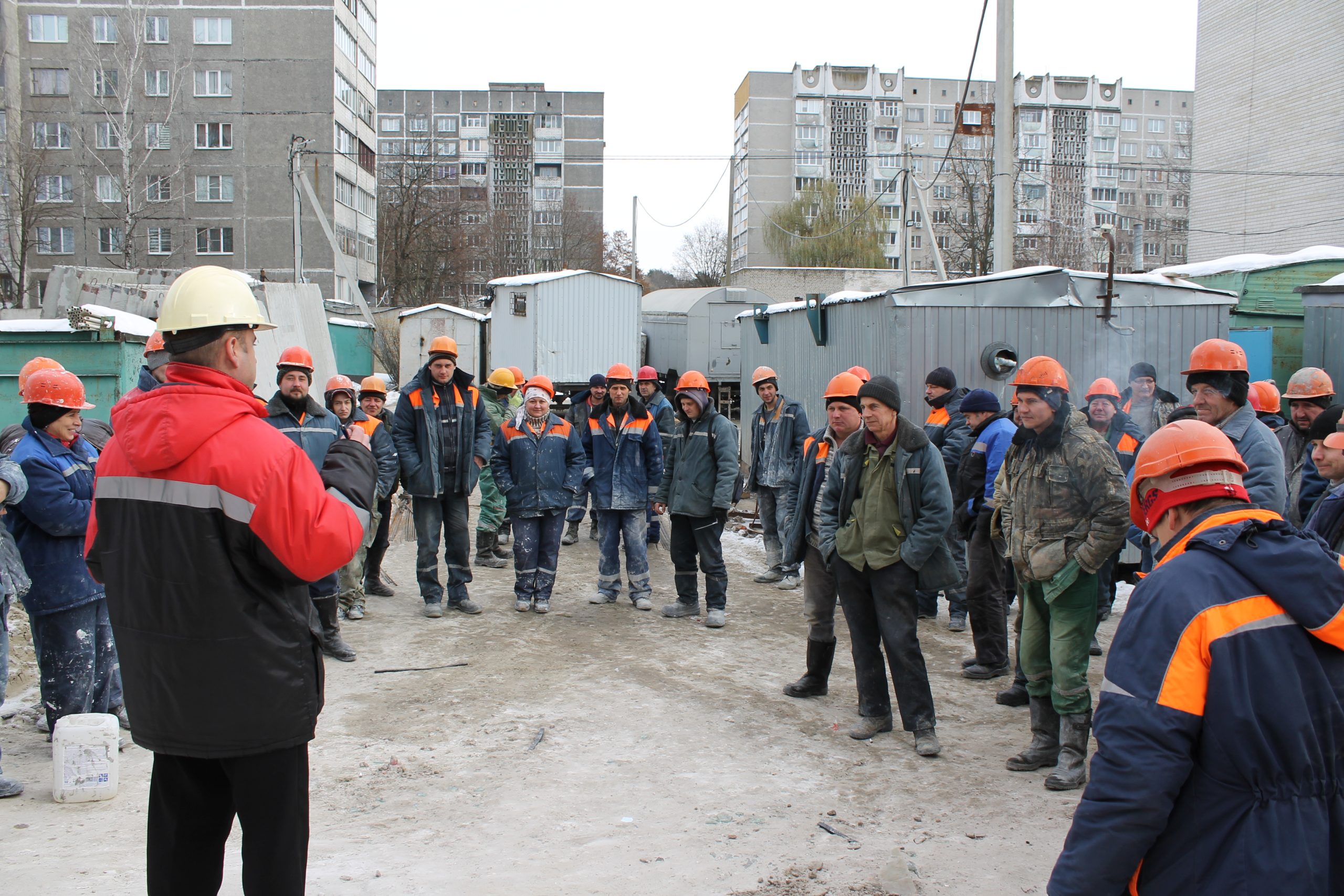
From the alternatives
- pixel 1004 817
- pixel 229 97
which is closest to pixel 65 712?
pixel 1004 817

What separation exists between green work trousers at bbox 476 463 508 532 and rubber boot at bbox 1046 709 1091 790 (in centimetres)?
666

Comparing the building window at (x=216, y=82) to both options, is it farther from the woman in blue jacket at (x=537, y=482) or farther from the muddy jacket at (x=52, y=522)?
the muddy jacket at (x=52, y=522)

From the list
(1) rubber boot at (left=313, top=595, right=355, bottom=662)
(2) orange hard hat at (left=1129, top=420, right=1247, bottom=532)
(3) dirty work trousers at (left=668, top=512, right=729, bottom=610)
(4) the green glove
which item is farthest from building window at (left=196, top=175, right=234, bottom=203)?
(2) orange hard hat at (left=1129, top=420, right=1247, bottom=532)

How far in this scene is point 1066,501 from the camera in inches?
182

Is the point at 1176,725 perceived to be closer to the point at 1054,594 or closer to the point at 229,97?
the point at 1054,594

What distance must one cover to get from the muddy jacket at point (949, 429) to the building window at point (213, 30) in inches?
1749

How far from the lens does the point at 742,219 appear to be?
80.8m

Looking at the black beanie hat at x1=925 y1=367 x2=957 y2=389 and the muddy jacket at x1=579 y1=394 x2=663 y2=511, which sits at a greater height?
the black beanie hat at x1=925 y1=367 x2=957 y2=389

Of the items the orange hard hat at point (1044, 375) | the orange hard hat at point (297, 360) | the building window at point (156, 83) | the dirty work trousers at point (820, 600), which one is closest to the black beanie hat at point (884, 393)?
the orange hard hat at point (1044, 375)

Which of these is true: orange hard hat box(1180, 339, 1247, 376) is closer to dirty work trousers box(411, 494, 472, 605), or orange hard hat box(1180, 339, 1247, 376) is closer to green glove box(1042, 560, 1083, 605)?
green glove box(1042, 560, 1083, 605)

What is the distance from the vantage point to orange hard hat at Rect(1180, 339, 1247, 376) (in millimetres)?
5070

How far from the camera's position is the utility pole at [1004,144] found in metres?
11.9

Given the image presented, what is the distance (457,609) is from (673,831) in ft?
14.7

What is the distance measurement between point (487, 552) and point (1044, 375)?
6888 millimetres
